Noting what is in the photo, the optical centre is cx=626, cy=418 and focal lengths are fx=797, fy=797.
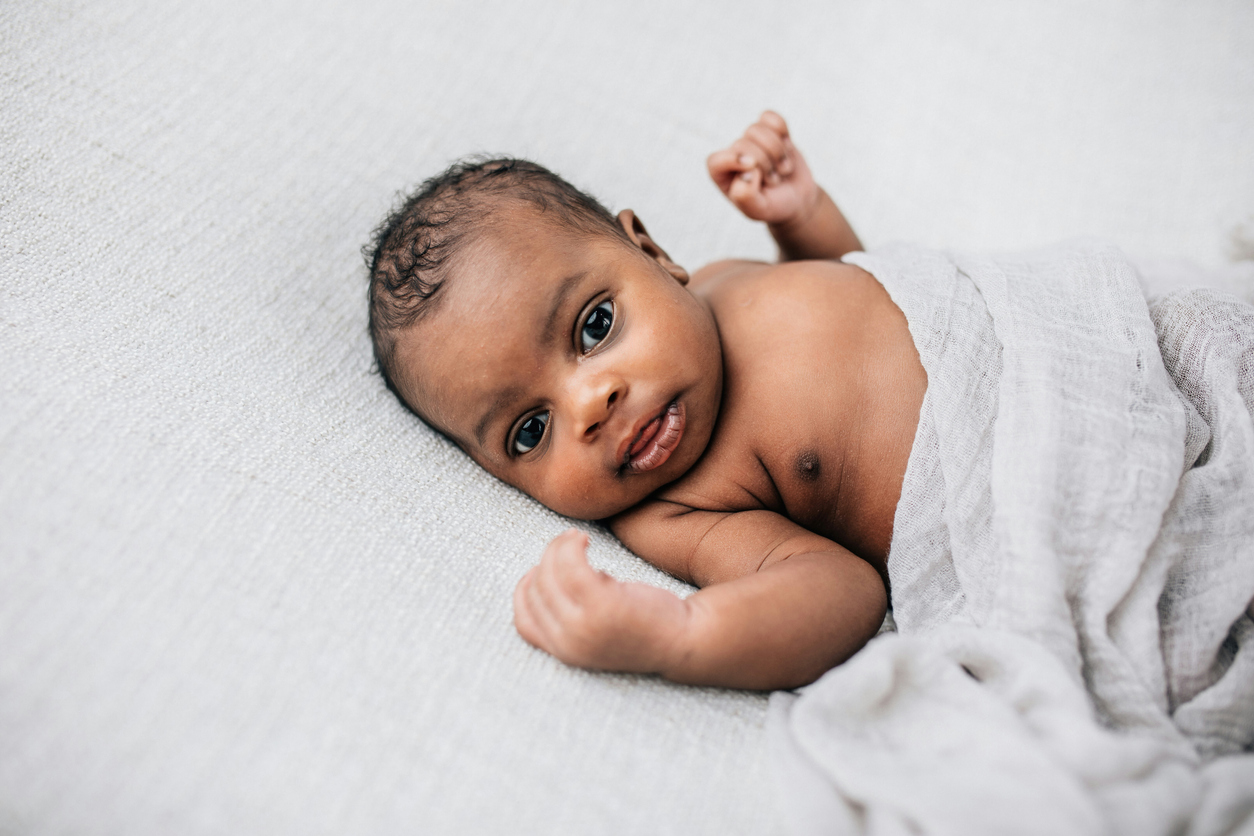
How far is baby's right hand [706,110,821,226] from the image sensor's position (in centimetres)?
126

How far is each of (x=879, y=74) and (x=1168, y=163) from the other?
0.59 m

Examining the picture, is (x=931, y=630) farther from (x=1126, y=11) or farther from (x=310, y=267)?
(x=1126, y=11)

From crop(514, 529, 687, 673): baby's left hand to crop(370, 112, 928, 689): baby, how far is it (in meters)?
0.16

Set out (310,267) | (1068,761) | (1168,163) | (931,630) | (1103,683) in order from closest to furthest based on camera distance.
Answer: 1. (1068,761)
2. (1103,683)
3. (931,630)
4. (310,267)
5. (1168,163)

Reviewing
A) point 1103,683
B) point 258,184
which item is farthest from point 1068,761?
point 258,184

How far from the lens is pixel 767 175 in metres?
1.29

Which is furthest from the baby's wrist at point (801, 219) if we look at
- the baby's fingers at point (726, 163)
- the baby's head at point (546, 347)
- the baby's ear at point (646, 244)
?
the baby's head at point (546, 347)

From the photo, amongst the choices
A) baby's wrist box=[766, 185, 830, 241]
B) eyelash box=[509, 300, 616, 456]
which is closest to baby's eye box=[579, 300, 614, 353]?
eyelash box=[509, 300, 616, 456]

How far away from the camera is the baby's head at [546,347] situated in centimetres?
91

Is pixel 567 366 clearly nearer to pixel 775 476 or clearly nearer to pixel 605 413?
pixel 605 413

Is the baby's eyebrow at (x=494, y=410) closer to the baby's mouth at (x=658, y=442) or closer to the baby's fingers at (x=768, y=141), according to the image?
the baby's mouth at (x=658, y=442)

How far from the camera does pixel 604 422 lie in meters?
0.90

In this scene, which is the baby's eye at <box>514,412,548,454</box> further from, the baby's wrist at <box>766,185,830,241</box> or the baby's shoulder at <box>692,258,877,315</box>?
the baby's wrist at <box>766,185,830,241</box>

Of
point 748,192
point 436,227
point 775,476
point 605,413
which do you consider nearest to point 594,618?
point 605,413
